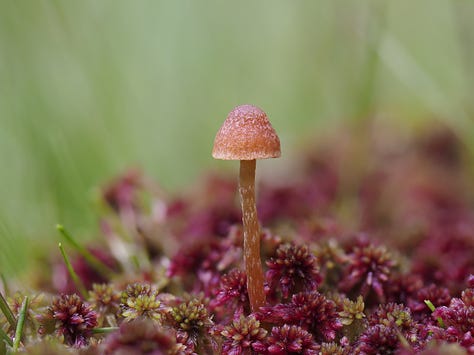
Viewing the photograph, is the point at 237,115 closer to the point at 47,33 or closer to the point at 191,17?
the point at 47,33

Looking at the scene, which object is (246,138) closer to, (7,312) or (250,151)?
(250,151)

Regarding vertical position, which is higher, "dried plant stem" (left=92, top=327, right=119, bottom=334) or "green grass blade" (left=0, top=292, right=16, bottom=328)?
"green grass blade" (left=0, top=292, right=16, bottom=328)

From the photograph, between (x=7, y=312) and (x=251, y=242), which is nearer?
(x=7, y=312)

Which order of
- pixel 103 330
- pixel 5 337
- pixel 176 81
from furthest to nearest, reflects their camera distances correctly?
1. pixel 176 81
2. pixel 103 330
3. pixel 5 337

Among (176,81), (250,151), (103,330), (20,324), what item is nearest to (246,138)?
(250,151)

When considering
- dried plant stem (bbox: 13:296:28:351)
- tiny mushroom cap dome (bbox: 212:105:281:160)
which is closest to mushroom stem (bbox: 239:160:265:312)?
tiny mushroom cap dome (bbox: 212:105:281:160)

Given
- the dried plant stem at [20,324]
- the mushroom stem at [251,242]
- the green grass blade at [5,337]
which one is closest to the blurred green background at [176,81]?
the dried plant stem at [20,324]

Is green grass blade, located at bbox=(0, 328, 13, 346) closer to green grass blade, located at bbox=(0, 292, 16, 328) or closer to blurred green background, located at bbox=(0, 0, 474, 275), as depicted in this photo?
green grass blade, located at bbox=(0, 292, 16, 328)
